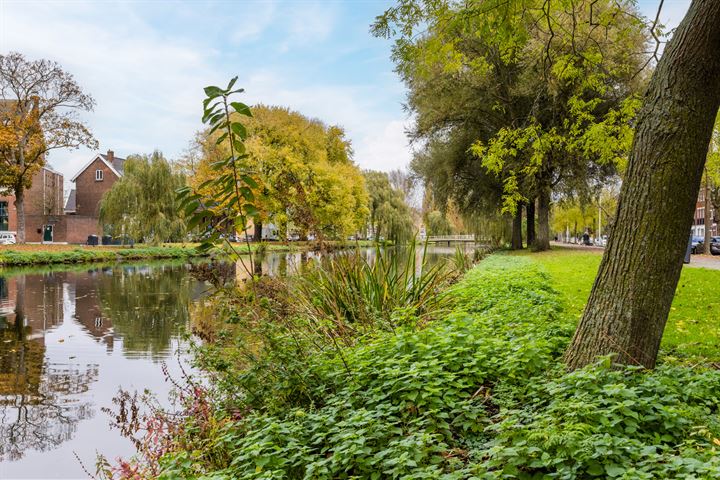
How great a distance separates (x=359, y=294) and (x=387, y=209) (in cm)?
4214

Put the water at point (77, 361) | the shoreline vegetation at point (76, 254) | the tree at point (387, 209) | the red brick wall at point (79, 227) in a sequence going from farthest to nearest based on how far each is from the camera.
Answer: the red brick wall at point (79, 227), the tree at point (387, 209), the shoreline vegetation at point (76, 254), the water at point (77, 361)

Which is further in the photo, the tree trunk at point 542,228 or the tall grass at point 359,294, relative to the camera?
the tree trunk at point 542,228

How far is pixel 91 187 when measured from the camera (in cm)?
5441

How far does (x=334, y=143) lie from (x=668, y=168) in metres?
44.6

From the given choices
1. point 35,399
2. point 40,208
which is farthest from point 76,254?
point 35,399

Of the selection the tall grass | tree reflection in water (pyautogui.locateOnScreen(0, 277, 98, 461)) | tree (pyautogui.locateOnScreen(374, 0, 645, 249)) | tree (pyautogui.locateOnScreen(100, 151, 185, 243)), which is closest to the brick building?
tree (pyautogui.locateOnScreen(100, 151, 185, 243))

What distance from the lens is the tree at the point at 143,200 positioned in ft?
113

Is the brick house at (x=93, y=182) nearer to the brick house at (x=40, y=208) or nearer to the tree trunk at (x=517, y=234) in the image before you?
the brick house at (x=40, y=208)

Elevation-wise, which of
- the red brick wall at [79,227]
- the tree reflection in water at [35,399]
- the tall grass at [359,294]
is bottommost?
the tree reflection in water at [35,399]

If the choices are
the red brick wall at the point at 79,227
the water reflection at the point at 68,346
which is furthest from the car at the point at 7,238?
the water reflection at the point at 68,346

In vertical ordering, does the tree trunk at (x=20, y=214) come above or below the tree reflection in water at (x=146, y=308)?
above

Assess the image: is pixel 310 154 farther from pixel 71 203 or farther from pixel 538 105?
pixel 71 203

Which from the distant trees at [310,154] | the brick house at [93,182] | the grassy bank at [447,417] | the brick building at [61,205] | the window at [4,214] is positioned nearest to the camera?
the grassy bank at [447,417]

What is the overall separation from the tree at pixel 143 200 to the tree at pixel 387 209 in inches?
659
